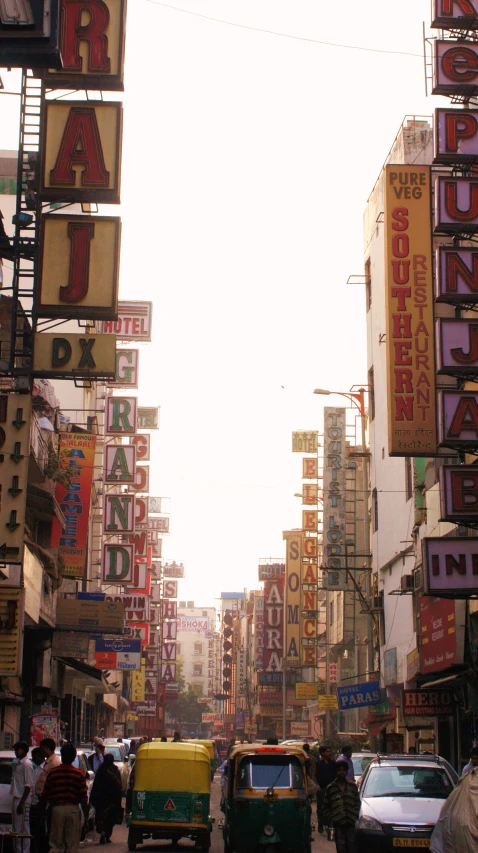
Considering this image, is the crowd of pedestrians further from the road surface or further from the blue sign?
the blue sign

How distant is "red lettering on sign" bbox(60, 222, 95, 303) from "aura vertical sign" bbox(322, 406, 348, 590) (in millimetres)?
25562

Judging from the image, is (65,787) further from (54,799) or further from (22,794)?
(22,794)

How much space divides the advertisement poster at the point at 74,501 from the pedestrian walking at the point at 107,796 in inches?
603

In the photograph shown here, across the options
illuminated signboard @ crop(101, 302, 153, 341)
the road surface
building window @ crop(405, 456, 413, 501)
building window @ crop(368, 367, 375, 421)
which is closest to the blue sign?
building window @ crop(405, 456, 413, 501)

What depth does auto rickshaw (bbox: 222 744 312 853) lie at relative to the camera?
16016 millimetres

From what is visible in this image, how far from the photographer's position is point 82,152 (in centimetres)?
2134

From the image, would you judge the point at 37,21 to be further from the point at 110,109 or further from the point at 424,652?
the point at 424,652

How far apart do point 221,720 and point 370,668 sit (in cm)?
12156

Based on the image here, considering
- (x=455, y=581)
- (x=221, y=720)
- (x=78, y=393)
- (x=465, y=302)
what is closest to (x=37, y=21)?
(x=465, y=302)

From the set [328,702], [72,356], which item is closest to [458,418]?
[72,356]

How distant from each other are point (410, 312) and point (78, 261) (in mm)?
9344

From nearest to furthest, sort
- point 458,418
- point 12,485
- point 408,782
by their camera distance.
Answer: point 408,782 → point 12,485 → point 458,418

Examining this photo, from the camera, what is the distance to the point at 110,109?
21.6 m

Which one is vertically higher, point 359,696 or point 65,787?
point 359,696
